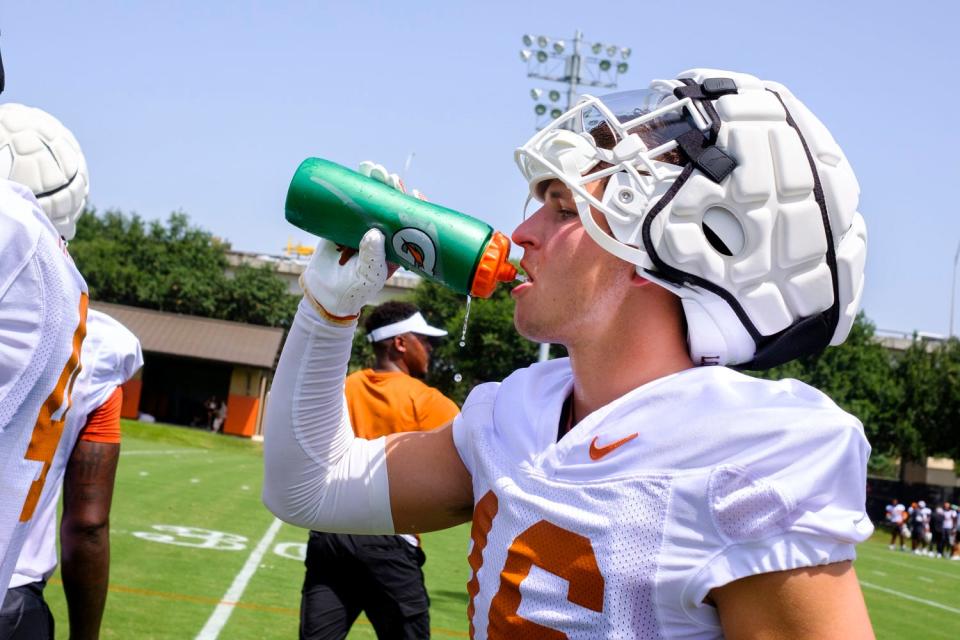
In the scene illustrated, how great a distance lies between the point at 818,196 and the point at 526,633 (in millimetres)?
1003

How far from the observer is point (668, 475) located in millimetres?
1968

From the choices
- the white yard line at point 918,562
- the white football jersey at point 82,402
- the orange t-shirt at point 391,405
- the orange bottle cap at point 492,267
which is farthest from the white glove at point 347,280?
the white yard line at point 918,562

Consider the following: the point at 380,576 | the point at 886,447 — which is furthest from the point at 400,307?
the point at 886,447

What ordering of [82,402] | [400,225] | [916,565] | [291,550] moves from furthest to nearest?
[916,565] < [291,550] < [82,402] < [400,225]

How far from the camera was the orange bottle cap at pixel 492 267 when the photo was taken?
2461 mm

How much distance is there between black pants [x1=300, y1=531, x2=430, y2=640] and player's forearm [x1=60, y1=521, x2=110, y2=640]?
5.76 ft

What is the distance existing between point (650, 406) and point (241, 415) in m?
47.0

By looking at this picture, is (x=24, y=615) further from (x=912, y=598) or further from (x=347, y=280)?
(x=912, y=598)

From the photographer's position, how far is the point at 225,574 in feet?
34.0

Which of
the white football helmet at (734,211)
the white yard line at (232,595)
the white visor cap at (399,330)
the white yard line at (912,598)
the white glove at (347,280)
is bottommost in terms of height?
the white yard line at (912,598)

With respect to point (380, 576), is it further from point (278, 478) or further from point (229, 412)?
point (229, 412)

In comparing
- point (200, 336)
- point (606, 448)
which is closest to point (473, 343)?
point (200, 336)

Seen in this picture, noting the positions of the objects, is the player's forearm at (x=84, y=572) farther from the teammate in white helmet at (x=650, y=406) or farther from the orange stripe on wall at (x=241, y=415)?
the orange stripe on wall at (x=241, y=415)

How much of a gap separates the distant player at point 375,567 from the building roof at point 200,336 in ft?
137
